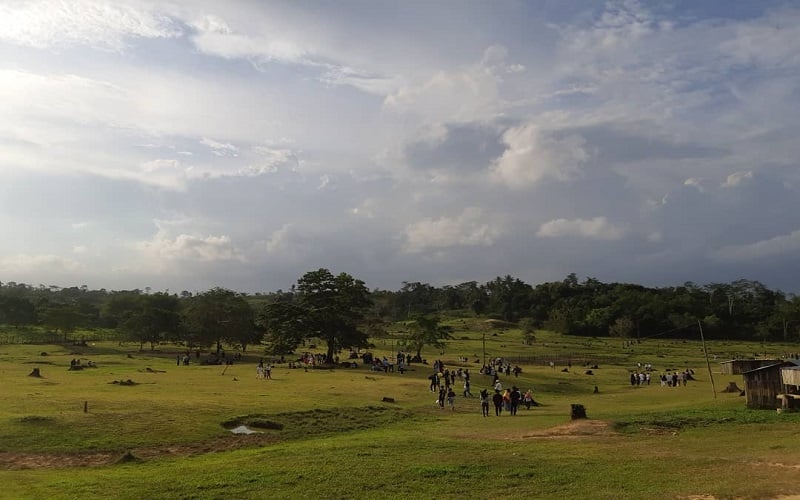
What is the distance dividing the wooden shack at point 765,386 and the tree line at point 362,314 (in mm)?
42438

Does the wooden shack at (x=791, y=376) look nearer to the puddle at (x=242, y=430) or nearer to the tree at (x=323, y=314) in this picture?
the puddle at (x=242, y=430)

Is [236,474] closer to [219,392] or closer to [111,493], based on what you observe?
[111,493]

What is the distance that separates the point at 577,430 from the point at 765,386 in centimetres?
1302

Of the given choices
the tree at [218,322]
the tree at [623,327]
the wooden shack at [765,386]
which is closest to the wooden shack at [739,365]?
the wooden shack at [765,386]

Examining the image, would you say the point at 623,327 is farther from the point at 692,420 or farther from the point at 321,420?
the point at 321,420

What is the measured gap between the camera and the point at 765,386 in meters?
32.7

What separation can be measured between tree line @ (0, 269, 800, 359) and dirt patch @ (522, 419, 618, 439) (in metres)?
43.6

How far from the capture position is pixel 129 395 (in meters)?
36.8

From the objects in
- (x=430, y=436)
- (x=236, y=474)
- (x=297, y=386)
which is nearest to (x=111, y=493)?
(x=236, y=474)

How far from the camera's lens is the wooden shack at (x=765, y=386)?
3231cm

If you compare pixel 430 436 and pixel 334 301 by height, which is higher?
pixel 334 301

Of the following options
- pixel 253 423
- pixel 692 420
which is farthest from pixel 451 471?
pixel 692 420

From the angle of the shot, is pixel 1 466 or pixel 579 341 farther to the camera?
pixel 579 341

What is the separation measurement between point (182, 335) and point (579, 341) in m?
78.4
